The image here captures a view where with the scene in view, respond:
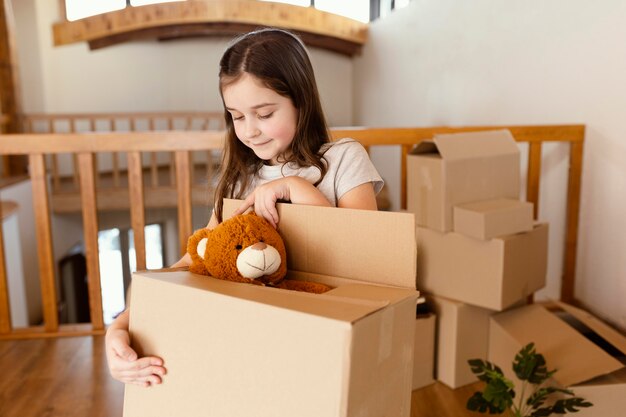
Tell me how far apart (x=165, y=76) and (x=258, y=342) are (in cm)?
695

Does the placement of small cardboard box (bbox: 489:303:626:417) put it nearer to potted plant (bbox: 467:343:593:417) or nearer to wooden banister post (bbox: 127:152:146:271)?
potted plant (bbox: 467:343:593:417)

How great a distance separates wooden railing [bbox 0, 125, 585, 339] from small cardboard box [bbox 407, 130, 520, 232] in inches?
13.2

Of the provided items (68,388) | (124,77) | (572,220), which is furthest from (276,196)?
(124,77)

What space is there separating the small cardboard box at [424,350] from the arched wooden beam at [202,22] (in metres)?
5.06

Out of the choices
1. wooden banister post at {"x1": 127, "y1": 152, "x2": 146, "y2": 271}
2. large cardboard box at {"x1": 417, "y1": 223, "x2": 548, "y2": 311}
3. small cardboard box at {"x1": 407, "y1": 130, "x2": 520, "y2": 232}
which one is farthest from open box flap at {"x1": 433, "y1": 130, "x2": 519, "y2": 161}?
wooden banister post at {"x1": 127, "y1": 152, "x2": 146, "y2": 271}

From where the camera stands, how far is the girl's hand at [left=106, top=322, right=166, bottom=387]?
69 cm

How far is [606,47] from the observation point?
179cm

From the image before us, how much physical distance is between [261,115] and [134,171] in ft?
3.90

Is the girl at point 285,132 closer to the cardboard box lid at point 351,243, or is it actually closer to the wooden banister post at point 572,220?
the cardboard box lid at point 351,243

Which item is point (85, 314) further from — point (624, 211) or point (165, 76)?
point (624, 211)

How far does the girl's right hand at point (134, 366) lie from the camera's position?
685 millimetres

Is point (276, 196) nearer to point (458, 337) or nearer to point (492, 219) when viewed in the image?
point (492, 219)

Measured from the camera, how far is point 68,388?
5.38 feet

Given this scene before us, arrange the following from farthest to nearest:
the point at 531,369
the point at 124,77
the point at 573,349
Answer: the point at 124,77 < the point at 573,349 < the point at 531,369
